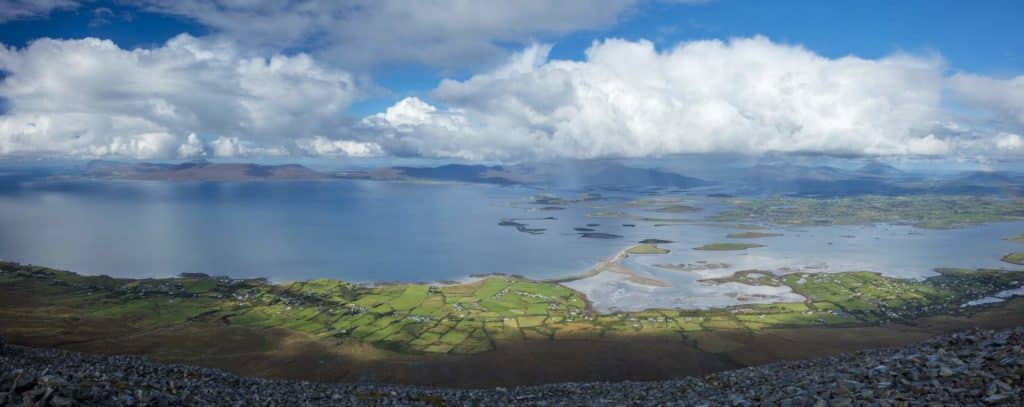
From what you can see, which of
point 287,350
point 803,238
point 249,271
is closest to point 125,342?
point 287,350

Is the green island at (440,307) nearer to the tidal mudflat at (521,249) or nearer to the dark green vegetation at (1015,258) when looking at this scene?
the tidal mudflat at (521,249)

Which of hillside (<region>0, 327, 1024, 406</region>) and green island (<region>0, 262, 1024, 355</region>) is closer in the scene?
hillside (<region>0, 327, 1024, 406</region>)

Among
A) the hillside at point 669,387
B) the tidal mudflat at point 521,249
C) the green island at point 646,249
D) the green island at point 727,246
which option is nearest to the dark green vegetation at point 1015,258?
the tidal mudflat at point 521,249

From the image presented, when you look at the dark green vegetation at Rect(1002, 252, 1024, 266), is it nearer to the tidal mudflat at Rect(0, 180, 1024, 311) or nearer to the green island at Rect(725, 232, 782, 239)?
the tidal mudflat at Rect(0, 180, 1024, 311)

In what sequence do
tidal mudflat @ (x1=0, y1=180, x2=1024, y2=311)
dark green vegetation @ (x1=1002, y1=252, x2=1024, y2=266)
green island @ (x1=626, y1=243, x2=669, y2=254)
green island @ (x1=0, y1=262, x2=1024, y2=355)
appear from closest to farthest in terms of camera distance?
green island @ (x1=0, y1=262, x2=1024, y2=355) < tidal mudflat @ (x1=0, y1=180, x2=1024, y2=311) < dark green vegetation @ (x1=1002, y1=252, x2=1024, y2=266) < green island @ (x1=626, y1=243, x2=669, y2=254)

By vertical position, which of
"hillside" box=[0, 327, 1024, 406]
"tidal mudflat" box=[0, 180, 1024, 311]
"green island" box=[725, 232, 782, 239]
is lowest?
"tidal mudflat" box=[0, 180, 1024, 311]

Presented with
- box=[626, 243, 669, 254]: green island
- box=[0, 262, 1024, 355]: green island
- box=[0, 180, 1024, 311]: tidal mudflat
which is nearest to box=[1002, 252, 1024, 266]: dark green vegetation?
box=[0, 180, 1024, 311]: tidal mudflat

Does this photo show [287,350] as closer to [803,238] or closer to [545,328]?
[545,328]
